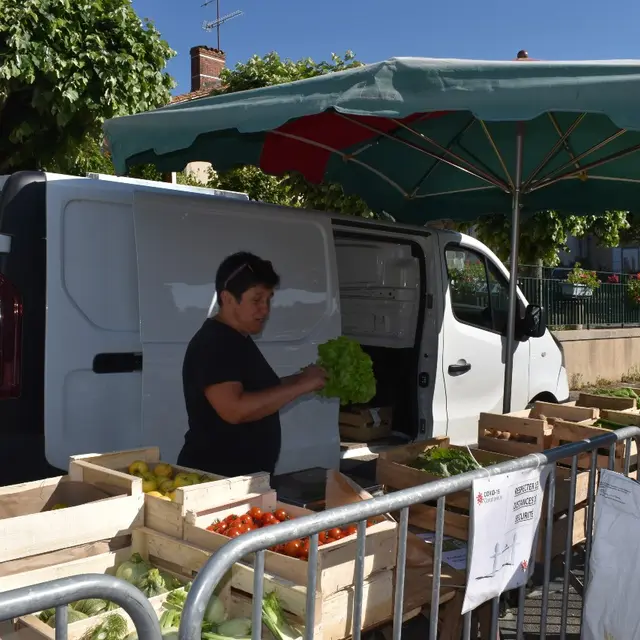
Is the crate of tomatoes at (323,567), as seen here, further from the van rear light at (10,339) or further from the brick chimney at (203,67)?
the brick chimney at (203,67)

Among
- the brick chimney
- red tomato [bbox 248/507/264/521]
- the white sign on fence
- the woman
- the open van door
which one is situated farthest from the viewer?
the brick chimney

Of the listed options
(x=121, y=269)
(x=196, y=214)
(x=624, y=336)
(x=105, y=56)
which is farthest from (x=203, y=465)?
(x=624, y=336)

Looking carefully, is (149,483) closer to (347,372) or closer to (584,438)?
(347,372)

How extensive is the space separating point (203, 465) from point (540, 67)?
2.64 m


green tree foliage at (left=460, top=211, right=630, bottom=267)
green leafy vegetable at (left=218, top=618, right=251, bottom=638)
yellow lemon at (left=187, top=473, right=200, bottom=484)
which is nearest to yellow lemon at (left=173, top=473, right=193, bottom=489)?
yellow lemon at (left=187, top=473, right=200, bottom=484)

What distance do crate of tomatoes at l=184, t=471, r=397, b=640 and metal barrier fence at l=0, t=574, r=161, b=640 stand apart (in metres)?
0.96

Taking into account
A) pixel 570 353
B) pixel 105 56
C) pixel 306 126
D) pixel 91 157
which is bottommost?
pixel 570 353

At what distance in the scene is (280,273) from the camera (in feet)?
16.1

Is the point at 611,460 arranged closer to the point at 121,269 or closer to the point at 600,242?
the point at 121,269

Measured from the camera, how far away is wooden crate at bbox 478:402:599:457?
468 centimetres

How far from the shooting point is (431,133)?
5.70 meters

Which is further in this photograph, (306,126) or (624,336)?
(624,336)

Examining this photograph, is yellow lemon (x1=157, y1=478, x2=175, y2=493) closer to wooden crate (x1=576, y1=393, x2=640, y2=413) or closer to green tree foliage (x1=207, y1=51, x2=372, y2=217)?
wooden crate (x1=576, y1=393, x2=640, y2=413)

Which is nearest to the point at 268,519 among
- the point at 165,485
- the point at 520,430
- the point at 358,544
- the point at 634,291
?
the point at 165,485
